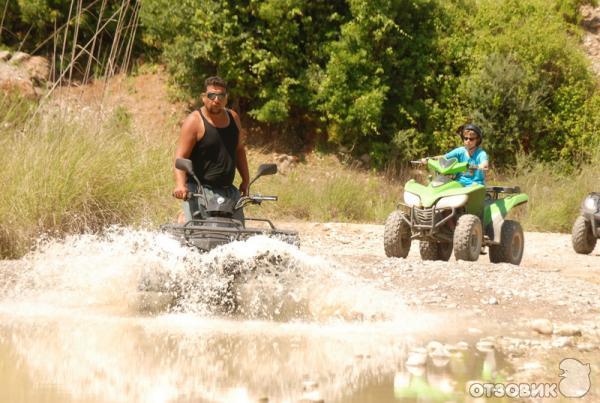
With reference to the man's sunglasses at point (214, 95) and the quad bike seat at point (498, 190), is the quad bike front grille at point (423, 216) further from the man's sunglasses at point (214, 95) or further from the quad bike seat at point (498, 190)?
the man's sunglasses at point (214, 95)

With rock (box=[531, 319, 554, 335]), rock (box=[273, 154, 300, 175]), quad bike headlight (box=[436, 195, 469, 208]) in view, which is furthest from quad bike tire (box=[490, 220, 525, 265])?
rock (box=[273, 154, 300, 175])

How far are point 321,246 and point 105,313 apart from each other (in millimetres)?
5478

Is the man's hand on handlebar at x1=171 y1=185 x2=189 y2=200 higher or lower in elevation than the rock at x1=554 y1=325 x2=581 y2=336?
higher

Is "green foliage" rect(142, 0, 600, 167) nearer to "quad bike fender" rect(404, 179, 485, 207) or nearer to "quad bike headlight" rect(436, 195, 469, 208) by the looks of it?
"quad bike fender" rect(404, 179, 485, 207)

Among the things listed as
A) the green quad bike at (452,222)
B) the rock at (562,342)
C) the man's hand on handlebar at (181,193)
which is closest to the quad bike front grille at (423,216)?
Answer: the green quad bike at (452,222)

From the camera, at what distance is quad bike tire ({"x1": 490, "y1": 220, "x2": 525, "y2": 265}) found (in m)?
11.4

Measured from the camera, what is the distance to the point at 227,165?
8.17 metres

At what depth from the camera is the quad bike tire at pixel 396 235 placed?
1130 cm

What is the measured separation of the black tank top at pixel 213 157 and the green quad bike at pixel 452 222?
334 cm

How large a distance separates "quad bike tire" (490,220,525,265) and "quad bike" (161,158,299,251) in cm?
412

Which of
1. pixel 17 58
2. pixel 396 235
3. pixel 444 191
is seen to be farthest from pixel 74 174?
pixel 444 191

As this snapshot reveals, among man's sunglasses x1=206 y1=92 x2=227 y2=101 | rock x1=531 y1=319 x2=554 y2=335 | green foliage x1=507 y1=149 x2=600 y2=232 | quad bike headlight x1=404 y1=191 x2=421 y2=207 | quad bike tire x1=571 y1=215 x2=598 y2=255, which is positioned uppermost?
man's sunglasses x1=206 y1=92 x2=227 y2=101

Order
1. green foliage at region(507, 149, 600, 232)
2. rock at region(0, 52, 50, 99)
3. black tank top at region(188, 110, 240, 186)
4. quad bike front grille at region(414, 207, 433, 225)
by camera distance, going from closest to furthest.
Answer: black tank top at region(188, 110, 240, 186) → quad bike front grille at region(414, 207, 433, 225) → rock at region(0, 52, 50, 99) → green foliage at region(507, 149, 600, 232)

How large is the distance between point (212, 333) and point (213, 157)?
1603mm
